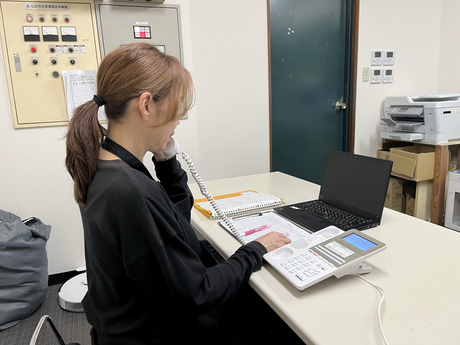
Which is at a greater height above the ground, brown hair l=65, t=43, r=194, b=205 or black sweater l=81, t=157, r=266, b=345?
brown hair l=65, t=43, r=194, b=205

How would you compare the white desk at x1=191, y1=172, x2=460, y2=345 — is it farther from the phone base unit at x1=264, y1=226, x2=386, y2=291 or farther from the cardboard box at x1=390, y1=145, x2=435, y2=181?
the cardboard box at x1=390, y1=145, x2=435, y2=181

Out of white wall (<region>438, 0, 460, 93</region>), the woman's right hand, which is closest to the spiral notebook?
the woman's right hand

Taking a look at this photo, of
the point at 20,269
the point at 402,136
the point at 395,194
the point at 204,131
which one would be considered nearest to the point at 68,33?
the point at 204,131

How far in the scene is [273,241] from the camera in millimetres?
1098

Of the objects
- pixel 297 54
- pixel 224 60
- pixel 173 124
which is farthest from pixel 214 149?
pixel 173 124

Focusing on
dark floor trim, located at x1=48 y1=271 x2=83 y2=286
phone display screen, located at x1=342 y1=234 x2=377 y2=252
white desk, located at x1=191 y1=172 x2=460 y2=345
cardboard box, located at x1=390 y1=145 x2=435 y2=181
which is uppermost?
phone display screen, located at x1=342 y1=234 x2=377 y2=252

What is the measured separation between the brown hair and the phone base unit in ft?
1.72

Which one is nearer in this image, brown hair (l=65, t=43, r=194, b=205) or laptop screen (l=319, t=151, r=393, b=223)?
brown hair (l=65, t=43, r=194, b=205)

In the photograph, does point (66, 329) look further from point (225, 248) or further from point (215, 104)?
point (215, 104)

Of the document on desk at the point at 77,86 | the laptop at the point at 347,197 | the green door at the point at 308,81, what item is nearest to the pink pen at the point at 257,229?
the laptop at the point at 347,197

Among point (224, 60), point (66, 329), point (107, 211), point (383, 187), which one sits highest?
point (224, 60)

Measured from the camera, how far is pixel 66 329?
1.94m

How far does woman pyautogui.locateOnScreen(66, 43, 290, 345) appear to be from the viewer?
770 mm

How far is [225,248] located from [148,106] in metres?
0.56
